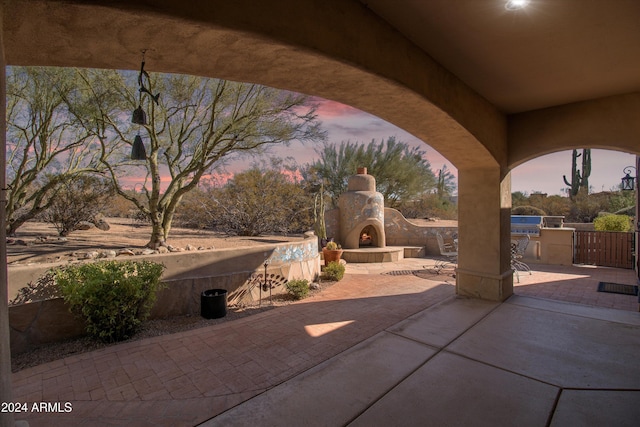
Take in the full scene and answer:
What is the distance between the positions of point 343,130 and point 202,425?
20410 mm

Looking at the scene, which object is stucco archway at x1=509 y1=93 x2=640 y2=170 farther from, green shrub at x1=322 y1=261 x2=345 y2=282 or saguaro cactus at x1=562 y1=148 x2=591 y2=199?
saguaro cactus at x1=562 y1=148 x2=591 y2=199

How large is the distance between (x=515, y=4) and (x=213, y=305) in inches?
222

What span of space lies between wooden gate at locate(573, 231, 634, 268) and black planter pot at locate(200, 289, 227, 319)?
11.1m

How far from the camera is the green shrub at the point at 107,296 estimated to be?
421 cm

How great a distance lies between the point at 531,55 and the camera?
3477 mm

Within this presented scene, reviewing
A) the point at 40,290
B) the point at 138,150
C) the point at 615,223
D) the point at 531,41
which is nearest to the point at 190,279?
the point at 40,290

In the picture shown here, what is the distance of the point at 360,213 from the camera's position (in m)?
12.0

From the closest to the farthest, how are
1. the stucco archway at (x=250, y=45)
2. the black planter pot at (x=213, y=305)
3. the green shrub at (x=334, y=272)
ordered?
the stucco archway at (x=250, y=45)
the black planter pot at (x=213, y=305)
the green shrub at (x=334, y=272)

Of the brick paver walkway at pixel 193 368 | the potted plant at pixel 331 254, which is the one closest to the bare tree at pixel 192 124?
the potted plant at pixel 331 254

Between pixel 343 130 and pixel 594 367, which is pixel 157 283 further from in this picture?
pixel 343 130

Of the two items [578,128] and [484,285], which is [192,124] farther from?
[578,128]

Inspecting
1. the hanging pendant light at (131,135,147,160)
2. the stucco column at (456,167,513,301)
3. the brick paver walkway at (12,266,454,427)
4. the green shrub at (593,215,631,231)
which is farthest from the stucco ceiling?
the green shrub at (593,215,631,231)

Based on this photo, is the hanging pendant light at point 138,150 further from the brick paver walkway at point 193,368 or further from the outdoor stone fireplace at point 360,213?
the outdoor stone fireplace at point 360,213

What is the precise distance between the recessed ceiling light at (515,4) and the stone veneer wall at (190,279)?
5440 millimetres
